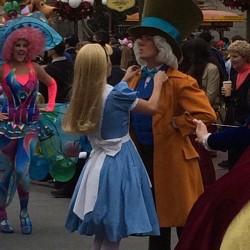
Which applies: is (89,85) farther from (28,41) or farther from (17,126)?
(28,41)

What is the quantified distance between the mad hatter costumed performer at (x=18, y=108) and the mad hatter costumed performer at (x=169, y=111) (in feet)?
5.65

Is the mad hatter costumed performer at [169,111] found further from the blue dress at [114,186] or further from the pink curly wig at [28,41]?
the pink curly wig at [28,41]

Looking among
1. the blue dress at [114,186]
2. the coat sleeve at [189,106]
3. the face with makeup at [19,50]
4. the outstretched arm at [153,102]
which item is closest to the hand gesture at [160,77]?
the outstretched arm at [153,102]

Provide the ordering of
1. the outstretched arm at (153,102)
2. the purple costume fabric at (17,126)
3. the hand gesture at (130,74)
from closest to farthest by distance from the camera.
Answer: the outstretched arm at (153,102)
the hand gesture at (130,74)
the purple costume fabric at (17,126)

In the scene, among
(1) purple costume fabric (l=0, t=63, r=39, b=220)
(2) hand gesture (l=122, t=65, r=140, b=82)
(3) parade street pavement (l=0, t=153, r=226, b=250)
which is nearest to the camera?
(2) hand gesture (l=122, t=65, r=140, b=82)

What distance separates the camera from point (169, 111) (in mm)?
5918

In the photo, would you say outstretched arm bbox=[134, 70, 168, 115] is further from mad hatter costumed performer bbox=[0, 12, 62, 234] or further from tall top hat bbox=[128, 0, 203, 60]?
mad hatter costumed performer bbox=[0, 12, 62, 234]

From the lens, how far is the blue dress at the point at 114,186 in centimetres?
535

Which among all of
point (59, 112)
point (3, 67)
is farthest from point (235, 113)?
point (3, 67)

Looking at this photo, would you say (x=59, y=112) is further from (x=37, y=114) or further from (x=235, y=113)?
(x=235, y=113)

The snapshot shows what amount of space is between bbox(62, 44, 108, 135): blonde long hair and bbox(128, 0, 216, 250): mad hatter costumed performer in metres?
0.63

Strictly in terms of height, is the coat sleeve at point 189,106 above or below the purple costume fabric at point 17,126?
above

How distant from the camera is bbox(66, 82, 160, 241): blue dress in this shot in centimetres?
535

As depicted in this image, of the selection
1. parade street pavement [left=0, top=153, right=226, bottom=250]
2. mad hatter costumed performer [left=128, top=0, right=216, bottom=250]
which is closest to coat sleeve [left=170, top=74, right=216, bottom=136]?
mad hatter costumed performer [left=128, top=0, right=216, bottom=250]
